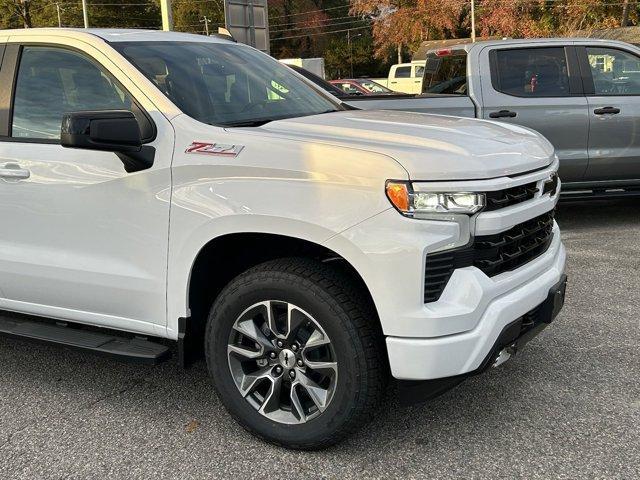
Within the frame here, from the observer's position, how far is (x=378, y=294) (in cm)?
259

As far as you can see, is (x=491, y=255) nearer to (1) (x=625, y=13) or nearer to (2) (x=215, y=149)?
(2) (x=215, y=149)

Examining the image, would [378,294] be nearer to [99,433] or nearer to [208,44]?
[99,433]

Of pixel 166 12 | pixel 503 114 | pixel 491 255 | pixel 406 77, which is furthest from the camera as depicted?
pixel 406 77

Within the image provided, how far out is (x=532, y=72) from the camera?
22.7 ft

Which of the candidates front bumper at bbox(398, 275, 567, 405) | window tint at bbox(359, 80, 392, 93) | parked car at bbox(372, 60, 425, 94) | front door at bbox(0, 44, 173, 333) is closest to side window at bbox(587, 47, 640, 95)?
front bumper at bbox(398, 275, 567, 405)

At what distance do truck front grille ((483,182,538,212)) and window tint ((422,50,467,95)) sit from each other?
4.27 metres

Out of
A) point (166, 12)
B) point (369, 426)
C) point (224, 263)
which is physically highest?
point (166, 12)

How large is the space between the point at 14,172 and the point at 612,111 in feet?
18.7

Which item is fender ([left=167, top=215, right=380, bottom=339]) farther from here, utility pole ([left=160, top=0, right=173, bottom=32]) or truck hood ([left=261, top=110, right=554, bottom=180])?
utility pole ([left=160, top=0, right=173, bottom=32])

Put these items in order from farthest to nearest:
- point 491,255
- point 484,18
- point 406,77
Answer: point 484,18
point 406,77
point 491,255

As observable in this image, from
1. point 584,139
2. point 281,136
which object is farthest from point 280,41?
point 281,136

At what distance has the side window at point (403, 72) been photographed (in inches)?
1259

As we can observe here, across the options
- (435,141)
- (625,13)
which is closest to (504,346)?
(435,141)

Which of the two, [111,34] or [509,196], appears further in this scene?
[111,34]
